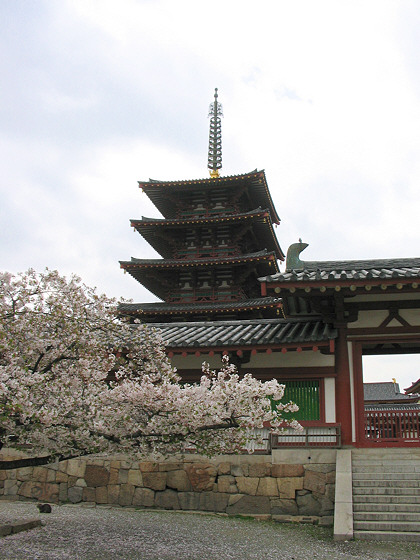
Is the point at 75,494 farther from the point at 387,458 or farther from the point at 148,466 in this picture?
the point at 387,458

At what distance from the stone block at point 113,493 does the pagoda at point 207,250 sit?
10381mm

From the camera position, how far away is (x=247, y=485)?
10.9 meters

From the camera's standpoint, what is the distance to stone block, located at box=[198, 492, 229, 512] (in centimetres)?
1088

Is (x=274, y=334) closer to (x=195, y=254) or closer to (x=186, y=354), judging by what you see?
(x=186, y=354)

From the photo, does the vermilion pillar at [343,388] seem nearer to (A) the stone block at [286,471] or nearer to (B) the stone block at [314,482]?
(B) the stone block at [314,482]

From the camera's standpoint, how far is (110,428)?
7.02m

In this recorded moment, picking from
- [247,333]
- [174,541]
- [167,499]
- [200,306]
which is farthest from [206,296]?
[174,541]

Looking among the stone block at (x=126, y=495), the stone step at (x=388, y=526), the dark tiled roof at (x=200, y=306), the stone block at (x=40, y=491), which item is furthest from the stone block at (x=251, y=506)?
the dark tiled roof at (x=200, y=306)

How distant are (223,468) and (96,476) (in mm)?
2984

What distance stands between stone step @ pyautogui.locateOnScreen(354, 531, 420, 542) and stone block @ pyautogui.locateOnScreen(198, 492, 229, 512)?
3345 mm

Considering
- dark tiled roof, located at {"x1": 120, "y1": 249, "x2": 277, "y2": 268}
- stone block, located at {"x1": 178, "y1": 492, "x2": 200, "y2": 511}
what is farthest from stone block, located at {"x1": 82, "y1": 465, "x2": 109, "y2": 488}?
dark tiled roof, located at {"x1": 120, "y1": 249, "x2": 277, "y2": 268}

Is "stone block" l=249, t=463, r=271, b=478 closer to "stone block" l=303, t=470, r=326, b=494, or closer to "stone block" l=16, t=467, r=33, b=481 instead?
"stone block" l=303, t=470, r=326, b=494

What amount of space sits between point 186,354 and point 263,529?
393cm

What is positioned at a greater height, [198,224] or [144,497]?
[198,224]
